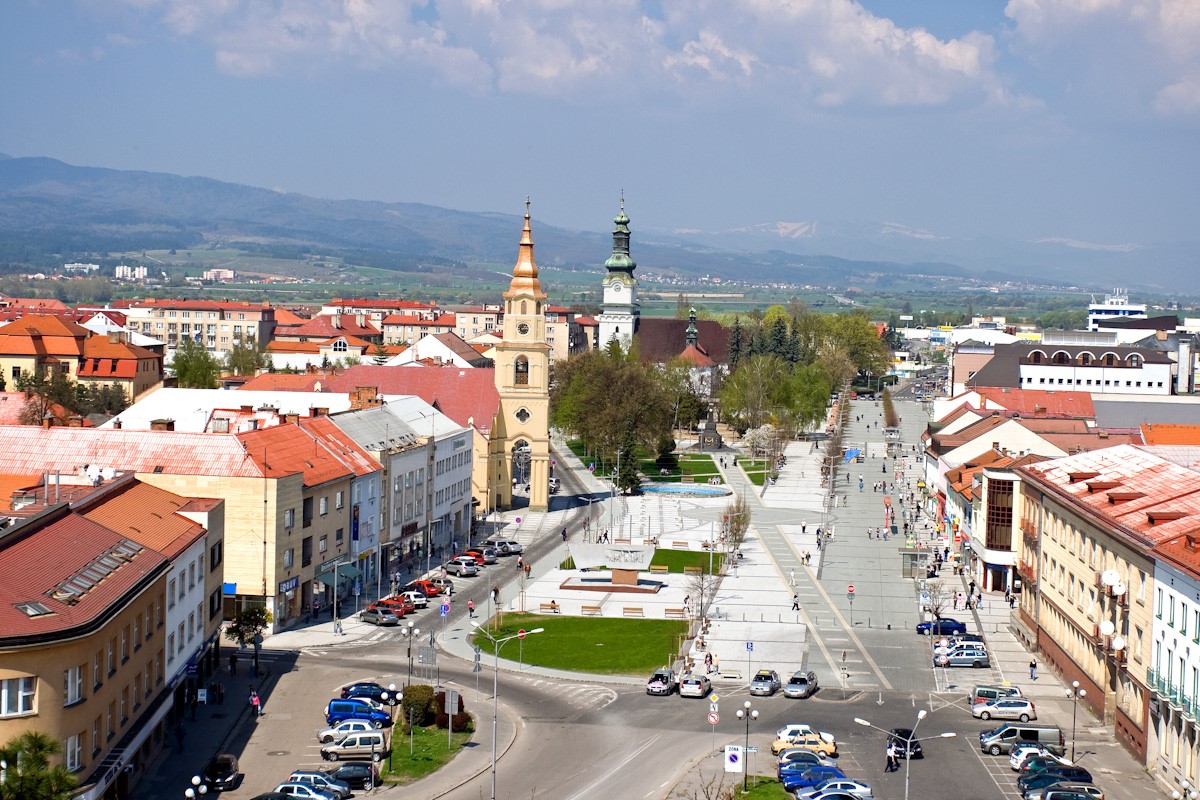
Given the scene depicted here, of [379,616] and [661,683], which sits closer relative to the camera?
[661,683]

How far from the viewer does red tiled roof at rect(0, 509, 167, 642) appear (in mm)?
32906

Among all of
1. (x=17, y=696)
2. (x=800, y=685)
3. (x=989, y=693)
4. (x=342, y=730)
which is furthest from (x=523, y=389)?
(x=17, y=696)

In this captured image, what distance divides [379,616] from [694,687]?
1544 centimetres

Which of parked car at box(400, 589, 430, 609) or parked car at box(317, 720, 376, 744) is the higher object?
parked car at box(400, 589, 430, 609)

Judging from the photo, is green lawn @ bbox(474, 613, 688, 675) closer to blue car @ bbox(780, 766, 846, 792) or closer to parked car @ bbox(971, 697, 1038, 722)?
parked car @ bbox(971, 697, 1038, 722)

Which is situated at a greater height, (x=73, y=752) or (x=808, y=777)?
(x=73, y=752)

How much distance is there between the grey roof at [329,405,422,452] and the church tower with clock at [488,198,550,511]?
13328 mm

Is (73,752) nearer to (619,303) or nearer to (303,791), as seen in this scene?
(303,791)

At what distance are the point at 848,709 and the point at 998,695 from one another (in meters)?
4.59

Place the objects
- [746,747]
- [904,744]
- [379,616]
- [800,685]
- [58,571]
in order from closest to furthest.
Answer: [58,571] → [746,747] → [904,744] → [800,685] → [379,616]

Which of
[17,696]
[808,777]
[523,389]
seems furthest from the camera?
[523,389]

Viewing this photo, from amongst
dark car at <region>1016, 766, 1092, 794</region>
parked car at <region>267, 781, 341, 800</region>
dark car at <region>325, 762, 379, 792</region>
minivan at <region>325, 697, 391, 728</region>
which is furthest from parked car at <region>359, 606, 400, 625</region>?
dark car at <region>1016, 766, 1092, 794</region>

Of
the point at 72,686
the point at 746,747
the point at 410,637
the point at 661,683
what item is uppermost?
the point at 72,686

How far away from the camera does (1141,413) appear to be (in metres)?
105
